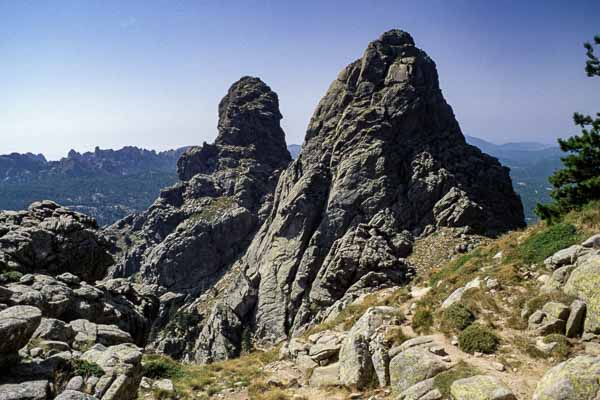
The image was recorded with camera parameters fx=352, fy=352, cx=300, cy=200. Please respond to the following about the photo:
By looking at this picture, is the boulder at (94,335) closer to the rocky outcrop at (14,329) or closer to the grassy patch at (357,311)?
the rocky outcrop at (14,329)

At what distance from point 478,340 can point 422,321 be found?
412cm

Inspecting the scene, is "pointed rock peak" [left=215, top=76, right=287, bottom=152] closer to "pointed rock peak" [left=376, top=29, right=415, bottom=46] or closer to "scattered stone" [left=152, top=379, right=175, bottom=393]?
"pointed rock peak" [left=376, top=29, right=415, bottom=46]

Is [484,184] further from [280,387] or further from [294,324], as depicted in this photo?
[280,387]

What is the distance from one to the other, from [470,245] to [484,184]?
19422 mm

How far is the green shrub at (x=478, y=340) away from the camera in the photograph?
1591cm

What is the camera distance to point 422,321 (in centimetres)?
2016

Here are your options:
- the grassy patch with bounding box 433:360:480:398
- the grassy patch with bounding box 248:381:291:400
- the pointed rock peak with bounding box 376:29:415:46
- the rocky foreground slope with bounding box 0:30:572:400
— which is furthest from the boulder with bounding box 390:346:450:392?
the pointed rock peak with bounding box 376:29:415:46

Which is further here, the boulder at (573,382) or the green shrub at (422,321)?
the green shrub at (422,321)

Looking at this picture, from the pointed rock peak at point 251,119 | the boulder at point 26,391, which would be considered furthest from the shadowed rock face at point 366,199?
the pointed rock peak at point 251,119

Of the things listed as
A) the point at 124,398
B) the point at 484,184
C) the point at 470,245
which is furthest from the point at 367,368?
the point at 484,184

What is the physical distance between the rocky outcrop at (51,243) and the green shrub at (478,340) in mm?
36456

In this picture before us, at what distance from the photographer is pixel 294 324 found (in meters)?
65.7

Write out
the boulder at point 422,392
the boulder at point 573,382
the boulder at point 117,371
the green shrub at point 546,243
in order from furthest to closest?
the green shrub at point 546,243 → the boulder at point 117,371 → the boulder at point 422,392 → the boulder at point 573,382

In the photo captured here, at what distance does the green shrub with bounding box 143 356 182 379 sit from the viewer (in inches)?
869
